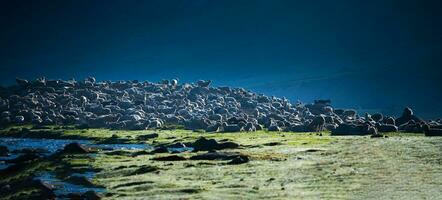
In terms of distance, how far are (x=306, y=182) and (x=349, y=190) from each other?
416cm

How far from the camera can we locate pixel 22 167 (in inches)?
2288

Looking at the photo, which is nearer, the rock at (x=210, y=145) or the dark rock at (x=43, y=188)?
the dark rock at (x=43, y=188)

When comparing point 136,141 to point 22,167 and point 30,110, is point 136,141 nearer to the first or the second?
point 22,167

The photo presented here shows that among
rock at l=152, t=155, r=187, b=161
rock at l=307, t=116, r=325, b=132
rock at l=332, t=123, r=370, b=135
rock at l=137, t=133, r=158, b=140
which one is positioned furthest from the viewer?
rock at l=307, t=116, r=325, b=132

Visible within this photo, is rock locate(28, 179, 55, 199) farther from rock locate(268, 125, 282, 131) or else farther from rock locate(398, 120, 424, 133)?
rock locate(268, 125, 282, 131)

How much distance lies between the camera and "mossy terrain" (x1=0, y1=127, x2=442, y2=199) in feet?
135

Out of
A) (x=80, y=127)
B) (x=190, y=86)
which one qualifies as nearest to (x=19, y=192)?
(x=80, y=127)

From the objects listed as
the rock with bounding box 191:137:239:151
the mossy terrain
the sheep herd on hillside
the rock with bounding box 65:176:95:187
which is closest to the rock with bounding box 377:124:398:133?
the sheep herd on hillside

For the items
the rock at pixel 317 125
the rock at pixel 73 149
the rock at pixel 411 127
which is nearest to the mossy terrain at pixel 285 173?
the rock at pixel 73 149

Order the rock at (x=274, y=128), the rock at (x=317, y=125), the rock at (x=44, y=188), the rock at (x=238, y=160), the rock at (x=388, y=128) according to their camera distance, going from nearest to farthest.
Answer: the rock at (x=44, y=188) < the rock at (x=238, y=160) < the rock at (x=388, y=128) < the rock at (x=317, y=125) < the rock at (x=274, y=128)

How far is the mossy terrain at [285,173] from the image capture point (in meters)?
41.2

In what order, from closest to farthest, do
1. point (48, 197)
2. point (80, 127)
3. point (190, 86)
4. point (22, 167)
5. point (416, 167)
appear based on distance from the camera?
point (48, 197) < point (416, 167) < point (22, 167) < point (80, 127) < point (190, 86)

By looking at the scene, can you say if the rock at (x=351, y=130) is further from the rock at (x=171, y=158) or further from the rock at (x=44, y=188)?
the rock at (x=44, y=188)

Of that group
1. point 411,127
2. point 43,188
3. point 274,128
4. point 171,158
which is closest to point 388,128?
point 411,127
